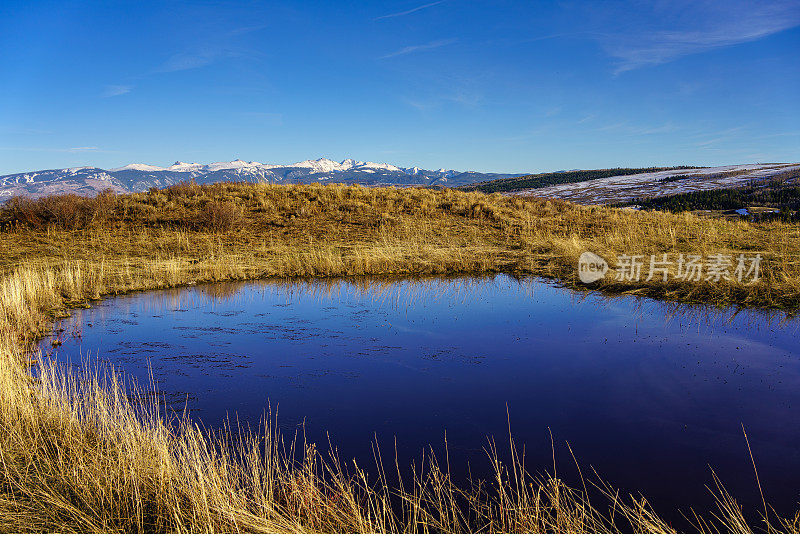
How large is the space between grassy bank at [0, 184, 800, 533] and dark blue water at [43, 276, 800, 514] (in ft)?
1.66

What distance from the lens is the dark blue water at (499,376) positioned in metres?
4.78

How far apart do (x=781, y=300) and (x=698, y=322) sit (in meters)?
2.80

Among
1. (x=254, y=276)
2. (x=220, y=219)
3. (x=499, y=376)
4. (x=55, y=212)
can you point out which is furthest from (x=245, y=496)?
(x=55, y=212)

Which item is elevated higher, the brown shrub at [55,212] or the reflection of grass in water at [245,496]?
the brown shrub at [55,212]

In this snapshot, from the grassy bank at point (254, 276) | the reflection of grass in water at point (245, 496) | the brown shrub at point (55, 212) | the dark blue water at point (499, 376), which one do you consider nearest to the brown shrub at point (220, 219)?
the grassy bank at point (254, 276)

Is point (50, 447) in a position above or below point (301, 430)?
above

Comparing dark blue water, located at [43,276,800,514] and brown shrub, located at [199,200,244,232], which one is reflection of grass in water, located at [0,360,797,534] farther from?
brown shrub, located at [199,200,244,232]

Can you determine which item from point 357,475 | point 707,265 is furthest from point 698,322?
point 357,475

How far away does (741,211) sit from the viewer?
3177 centimetres

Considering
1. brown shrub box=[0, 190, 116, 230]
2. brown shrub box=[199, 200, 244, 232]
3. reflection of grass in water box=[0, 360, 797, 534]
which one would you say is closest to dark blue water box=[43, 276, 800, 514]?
reflection of grass in water box=[0, 360, 797, 534]

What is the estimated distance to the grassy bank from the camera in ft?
11.6

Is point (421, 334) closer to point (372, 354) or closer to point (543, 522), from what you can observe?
point (372, 354)

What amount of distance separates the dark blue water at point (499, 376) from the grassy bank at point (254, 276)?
0.51 metres

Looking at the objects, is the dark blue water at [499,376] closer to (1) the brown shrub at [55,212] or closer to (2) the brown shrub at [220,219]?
(2) the brown shrub at [220,219]
